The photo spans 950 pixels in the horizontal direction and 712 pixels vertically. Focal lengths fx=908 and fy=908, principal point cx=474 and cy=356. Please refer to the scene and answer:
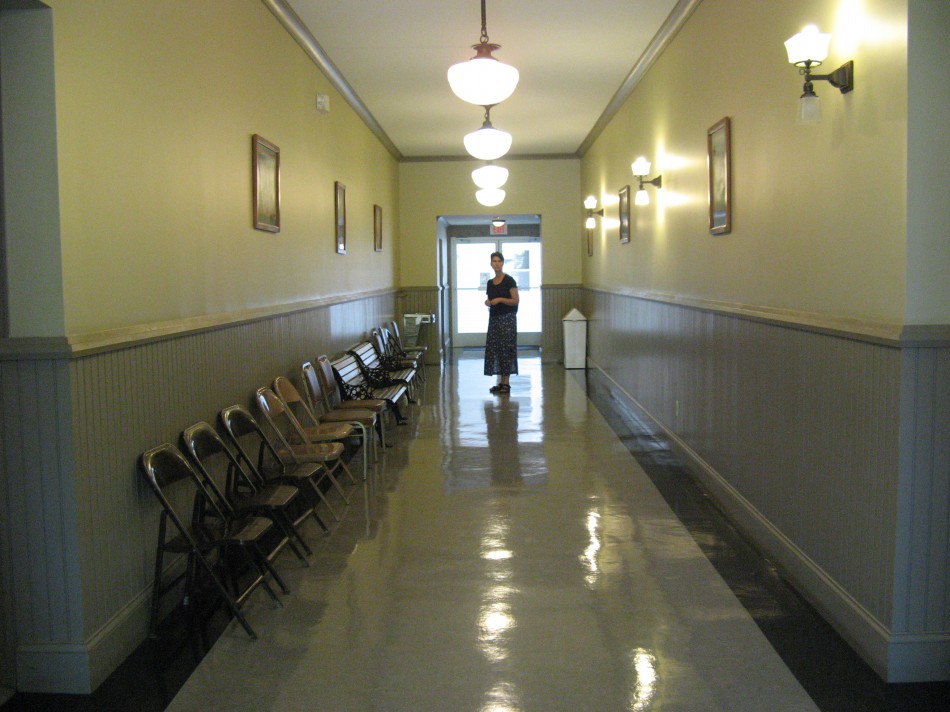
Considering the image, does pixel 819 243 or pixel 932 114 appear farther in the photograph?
pixel 819 243

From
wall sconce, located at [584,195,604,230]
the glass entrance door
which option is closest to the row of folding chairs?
wall sconce, located at [584,195,604,230]

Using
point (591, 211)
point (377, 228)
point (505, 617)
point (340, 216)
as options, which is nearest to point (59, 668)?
point (505, 617)

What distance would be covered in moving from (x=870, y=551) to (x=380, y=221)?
9.20 meters

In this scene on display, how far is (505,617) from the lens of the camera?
3.81 m

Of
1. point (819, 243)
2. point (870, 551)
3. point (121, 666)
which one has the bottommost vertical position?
point (121, 666)

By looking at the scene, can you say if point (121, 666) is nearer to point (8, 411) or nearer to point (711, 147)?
point (8, 411)

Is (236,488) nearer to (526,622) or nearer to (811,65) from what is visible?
(526,622)

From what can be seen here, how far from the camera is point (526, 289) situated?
18.3 meters

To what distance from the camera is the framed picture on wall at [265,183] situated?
568 centimetres

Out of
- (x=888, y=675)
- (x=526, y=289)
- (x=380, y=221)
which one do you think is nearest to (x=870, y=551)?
(x=888, y=675)

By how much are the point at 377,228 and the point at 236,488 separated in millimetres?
7412

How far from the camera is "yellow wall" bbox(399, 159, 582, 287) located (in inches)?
574

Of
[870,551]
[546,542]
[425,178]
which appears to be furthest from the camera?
[425,178]

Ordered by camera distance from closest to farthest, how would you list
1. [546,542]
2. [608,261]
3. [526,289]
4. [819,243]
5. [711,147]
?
[819,243] → [546,542] → [711,147] → [608,261] → [526,289]
